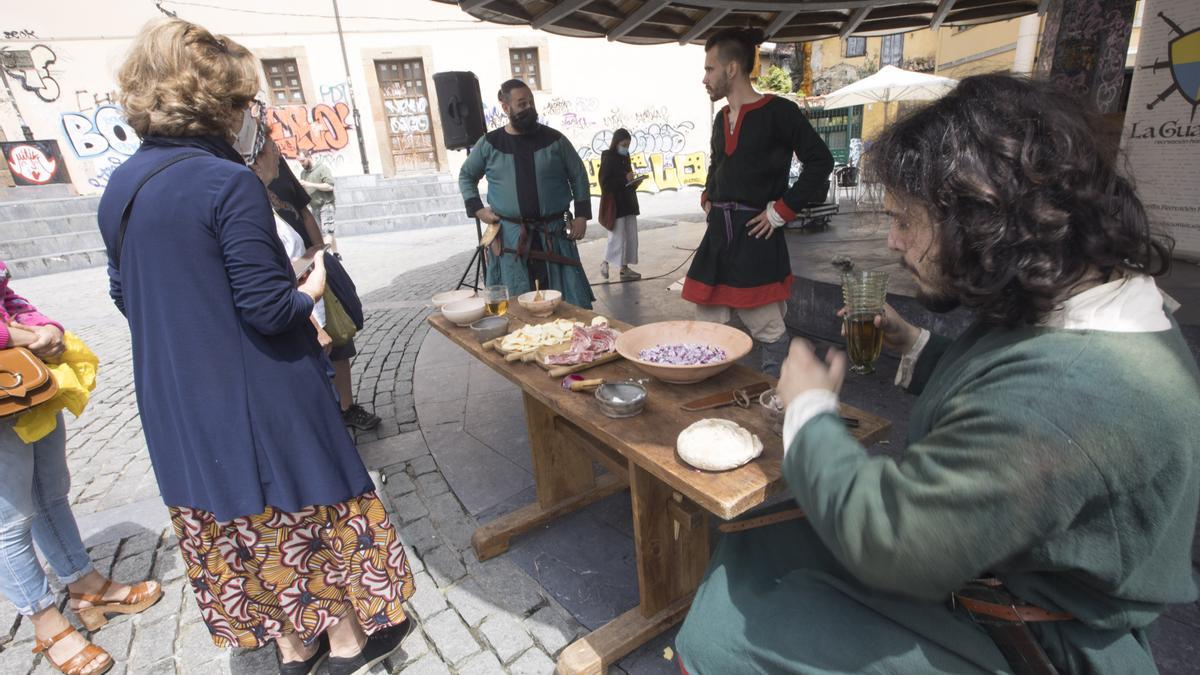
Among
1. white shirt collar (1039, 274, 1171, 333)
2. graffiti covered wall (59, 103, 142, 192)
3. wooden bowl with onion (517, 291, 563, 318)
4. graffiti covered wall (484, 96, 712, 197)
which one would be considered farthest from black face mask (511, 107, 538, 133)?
graffiti covered wall (59, 103, 142, 192)

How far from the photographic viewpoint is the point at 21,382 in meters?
1.76

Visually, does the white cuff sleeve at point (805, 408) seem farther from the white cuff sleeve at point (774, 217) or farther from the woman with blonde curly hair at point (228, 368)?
the white cuff sleeve at point (774, 217)

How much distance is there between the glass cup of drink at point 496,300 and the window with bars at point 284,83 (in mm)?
16955

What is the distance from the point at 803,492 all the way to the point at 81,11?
2081 centimetres

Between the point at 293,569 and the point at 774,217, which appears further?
the point at 774,217

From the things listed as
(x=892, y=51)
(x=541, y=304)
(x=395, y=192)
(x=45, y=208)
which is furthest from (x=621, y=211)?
(x=892, y=51)

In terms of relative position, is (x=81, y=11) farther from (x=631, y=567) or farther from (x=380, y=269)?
(x=631, y=567)

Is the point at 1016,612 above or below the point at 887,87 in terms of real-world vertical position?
below

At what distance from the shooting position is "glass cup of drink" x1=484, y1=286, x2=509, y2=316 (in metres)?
2.59

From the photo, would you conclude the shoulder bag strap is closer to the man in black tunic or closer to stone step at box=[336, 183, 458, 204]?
the man in black tunic

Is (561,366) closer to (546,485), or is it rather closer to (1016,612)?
(546,485)

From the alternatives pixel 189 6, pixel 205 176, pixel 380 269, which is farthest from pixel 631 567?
pixel 189 6

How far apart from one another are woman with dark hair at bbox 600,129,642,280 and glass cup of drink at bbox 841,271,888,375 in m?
5.36

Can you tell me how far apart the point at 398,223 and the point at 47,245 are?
6.69 meters
